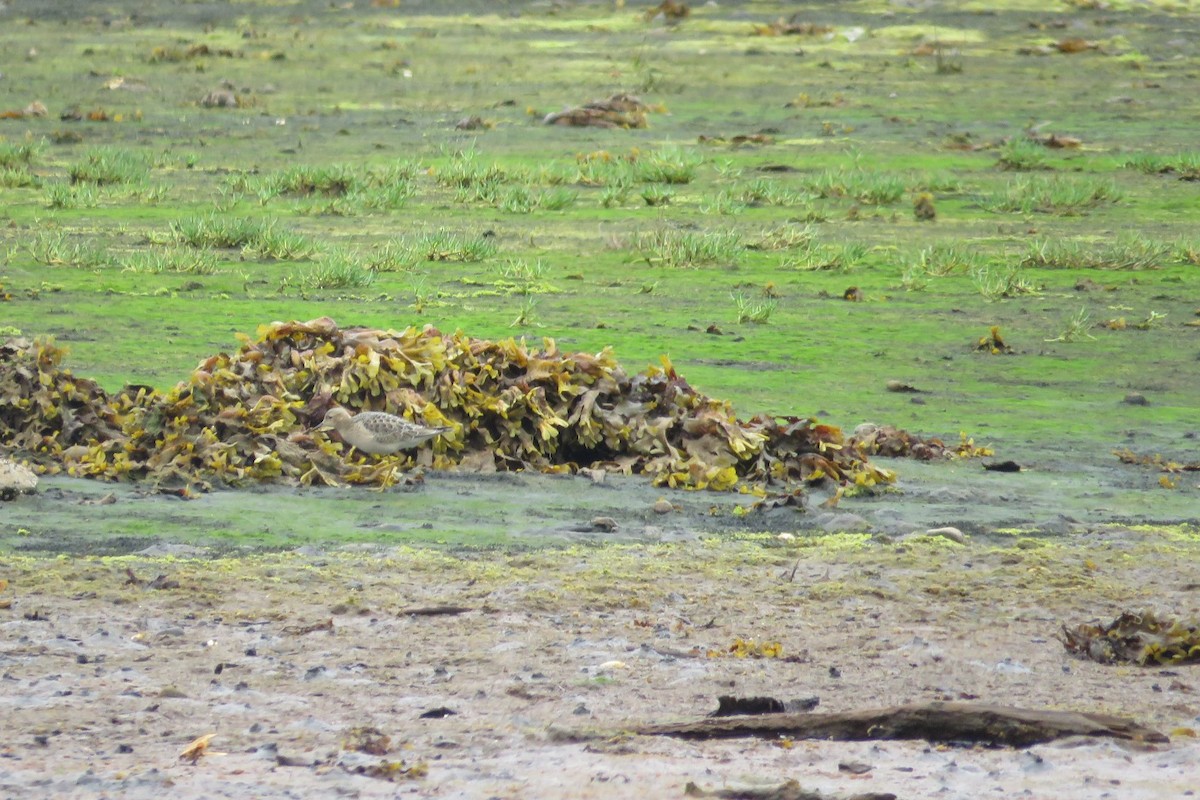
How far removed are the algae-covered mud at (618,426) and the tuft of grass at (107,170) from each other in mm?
54

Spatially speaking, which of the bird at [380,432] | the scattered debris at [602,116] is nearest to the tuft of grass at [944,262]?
the bird at [380,432]

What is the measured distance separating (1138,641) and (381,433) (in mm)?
3463

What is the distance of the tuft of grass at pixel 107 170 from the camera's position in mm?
17828

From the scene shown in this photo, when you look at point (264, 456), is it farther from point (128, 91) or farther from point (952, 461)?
point (128, 91)

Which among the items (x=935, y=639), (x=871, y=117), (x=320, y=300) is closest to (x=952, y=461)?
(x=935, y=639)

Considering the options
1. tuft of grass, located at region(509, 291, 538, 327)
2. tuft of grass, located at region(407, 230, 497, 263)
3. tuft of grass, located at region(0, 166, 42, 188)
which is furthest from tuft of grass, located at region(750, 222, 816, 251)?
tuft of grass, located at region(0, 166, 42, 188)

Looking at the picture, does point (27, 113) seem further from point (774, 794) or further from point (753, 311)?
point (774, 794)

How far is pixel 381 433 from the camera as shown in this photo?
7.96 meters

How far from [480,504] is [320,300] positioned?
200 inches

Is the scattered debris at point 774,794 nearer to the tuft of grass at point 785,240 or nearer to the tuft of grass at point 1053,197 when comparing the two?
the tuft of grass at point 785,240

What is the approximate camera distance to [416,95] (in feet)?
82.7

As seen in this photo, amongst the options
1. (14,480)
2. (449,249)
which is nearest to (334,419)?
(14,480)

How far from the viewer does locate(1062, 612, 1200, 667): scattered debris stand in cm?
551

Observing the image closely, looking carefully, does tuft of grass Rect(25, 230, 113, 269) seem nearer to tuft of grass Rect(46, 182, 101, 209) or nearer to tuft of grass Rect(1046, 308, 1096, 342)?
tuft of grass Rect(46, 182, 101, 209)
